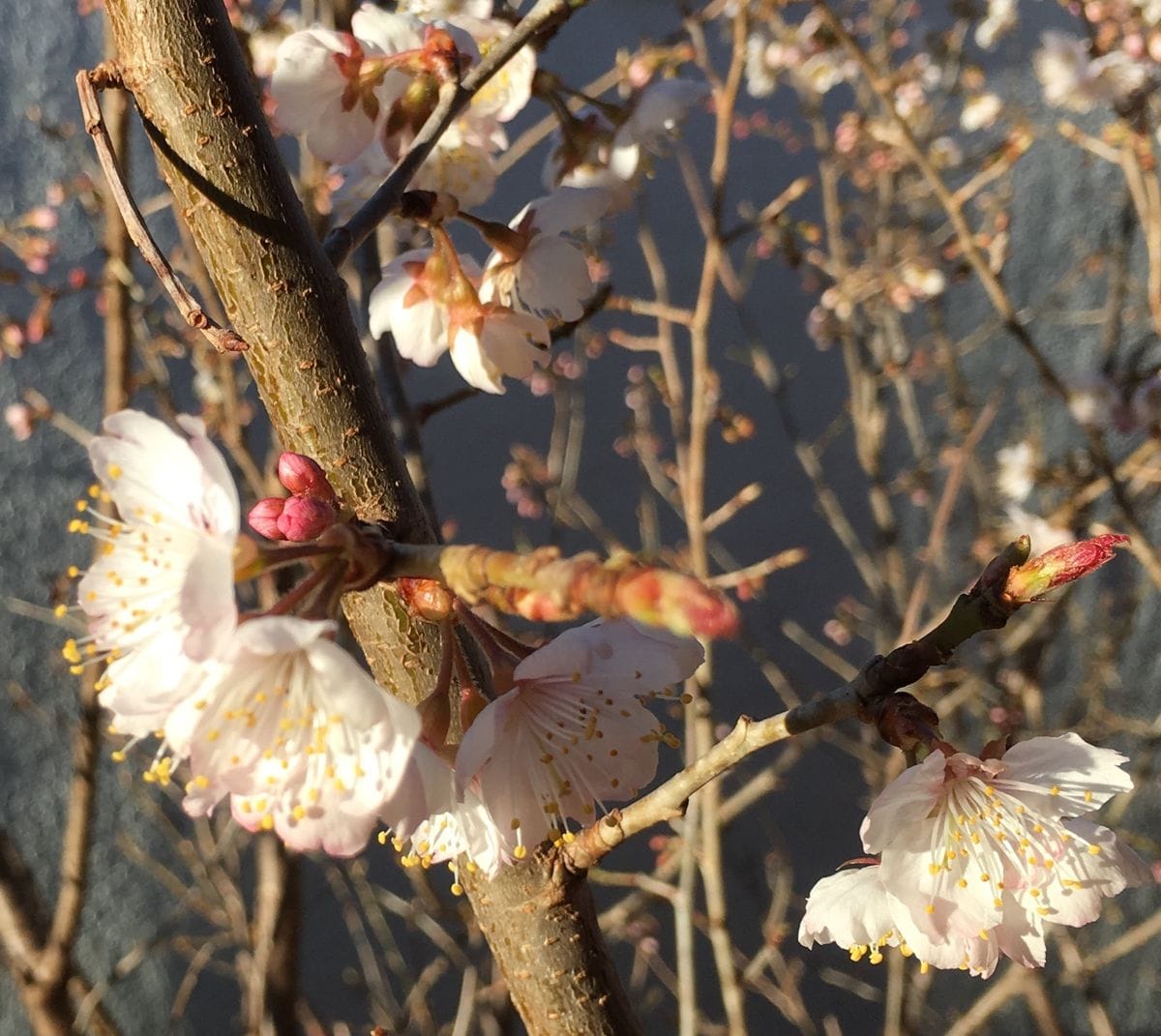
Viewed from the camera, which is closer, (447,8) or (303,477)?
(303,477)

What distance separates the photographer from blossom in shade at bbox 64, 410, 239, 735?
13.9 inches

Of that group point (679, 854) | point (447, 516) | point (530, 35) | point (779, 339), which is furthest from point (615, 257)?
point (530, 35)

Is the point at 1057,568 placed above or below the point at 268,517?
below

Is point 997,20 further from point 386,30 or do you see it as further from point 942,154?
point 386,30

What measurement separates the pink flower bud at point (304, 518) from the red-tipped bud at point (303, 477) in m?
0.03

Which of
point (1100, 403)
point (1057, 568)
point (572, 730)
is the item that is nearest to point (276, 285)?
point (572, 730)

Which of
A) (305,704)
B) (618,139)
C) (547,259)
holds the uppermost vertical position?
(618,139)

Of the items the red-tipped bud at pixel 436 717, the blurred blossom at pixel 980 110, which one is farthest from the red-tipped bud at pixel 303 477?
the blurred blossom at pixel 980 110

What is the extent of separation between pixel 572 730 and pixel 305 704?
162 millimetres

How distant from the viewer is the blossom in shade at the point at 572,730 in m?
0.45

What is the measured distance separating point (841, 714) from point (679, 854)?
1339 mm

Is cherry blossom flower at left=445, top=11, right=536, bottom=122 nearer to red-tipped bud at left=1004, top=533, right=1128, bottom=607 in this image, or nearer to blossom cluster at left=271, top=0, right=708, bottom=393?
blossom cluster at left=271, top=0, right=708, bottom=393

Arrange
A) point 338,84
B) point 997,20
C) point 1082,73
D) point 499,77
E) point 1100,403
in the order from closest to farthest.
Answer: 1. point 338,84
2. point 499,77
3. point 1100,403
4. point 1082,73
5. point 997,20

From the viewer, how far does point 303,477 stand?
1.50ft
